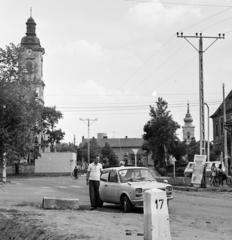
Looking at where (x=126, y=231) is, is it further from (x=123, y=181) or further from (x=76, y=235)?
(x=123, y=181)

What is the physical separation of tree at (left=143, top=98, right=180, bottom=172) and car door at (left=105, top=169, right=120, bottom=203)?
206ft

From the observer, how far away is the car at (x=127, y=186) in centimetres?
1429

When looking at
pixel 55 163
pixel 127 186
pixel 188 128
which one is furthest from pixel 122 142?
pixel 127 186

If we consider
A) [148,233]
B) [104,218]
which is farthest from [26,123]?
[148,233]

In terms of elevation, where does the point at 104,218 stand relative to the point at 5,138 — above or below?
below

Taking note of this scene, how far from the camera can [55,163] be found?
232 feet

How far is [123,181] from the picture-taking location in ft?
50.0

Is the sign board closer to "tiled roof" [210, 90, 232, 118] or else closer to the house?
"tiled roof" [210, 90, 232, 118]

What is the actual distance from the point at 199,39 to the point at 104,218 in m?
22.2

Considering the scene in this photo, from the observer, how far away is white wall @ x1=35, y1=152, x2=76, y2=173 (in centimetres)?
6981

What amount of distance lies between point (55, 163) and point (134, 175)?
184 feet

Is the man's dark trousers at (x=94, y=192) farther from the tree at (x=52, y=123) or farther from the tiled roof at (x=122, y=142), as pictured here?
the tiled roof at (x=122, y=142)

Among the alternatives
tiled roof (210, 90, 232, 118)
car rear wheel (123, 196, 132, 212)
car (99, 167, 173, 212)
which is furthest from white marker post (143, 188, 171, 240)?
tiled roof (210, 90, 232, 118)

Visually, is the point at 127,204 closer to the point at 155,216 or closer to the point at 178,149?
the point at 155,216
